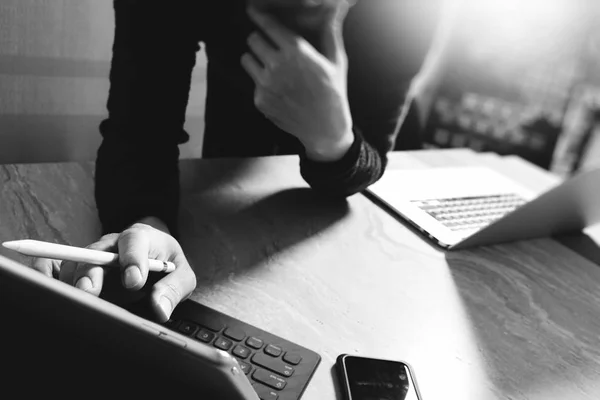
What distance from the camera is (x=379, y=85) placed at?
0.91 m

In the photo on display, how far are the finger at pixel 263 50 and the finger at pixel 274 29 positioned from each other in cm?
1

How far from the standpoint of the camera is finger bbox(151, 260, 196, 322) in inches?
18.0

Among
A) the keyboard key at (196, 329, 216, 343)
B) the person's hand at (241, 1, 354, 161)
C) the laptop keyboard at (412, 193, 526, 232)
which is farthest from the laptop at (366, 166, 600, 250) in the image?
the keyboard key at (196, 329, 216, 343)

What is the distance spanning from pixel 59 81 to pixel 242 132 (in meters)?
0.33

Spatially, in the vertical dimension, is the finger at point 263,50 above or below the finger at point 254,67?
above

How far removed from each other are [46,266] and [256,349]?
0.67 feet

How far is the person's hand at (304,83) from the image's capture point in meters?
0.64

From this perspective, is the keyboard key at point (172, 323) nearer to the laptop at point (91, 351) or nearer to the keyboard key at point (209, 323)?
the keyboard key at point (209, 323)

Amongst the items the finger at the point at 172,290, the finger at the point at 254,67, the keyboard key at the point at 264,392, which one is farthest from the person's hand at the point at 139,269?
the finger at the point at 254,67

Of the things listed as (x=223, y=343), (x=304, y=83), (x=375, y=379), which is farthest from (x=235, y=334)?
(x=304, y=83)

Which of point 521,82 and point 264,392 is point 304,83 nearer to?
point 264,392

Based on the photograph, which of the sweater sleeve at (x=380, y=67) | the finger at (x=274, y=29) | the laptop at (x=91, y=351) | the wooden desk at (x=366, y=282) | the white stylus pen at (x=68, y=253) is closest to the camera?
the laptop at (x=91, y=351)

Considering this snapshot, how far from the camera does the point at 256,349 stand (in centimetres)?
46

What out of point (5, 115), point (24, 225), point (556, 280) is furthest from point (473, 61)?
point (24, 225)
